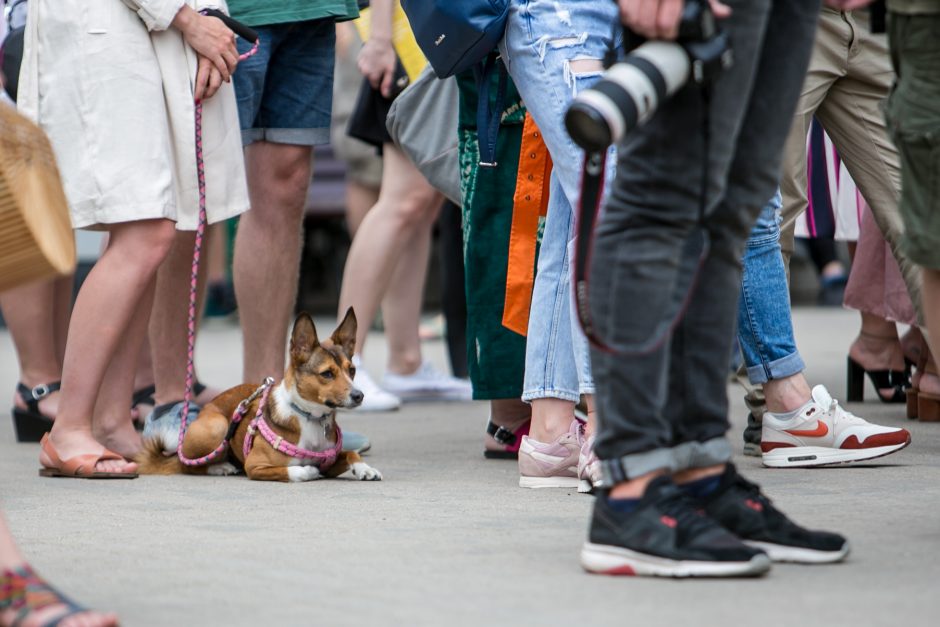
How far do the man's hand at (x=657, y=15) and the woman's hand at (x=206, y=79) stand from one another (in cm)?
189

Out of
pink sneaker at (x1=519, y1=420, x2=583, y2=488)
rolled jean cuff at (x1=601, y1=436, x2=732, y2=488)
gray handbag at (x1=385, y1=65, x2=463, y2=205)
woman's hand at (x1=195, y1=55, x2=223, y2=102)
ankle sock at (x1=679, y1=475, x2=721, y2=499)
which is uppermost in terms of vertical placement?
woman's hand at (x1=195, y1=55, x2=223, y2=102)

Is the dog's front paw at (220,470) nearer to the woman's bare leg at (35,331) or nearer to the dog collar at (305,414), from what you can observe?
the dog collar at (305,414)

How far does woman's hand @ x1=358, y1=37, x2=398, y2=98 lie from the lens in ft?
17.8

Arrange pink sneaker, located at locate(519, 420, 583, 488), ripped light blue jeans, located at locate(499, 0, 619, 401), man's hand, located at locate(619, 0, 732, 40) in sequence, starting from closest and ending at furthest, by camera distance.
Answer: man's hand, located at locate(619, 0, 732, 40), ripped light blue jeans, located at locate(499, 0, 619, 401), pink sneaker, located at locate(519, 420, 583, 488)

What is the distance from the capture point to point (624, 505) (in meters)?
2.64

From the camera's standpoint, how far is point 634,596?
246 centimetres

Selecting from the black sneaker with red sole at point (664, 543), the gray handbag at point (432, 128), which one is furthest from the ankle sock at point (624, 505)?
the gray handbag at point (432, 128)

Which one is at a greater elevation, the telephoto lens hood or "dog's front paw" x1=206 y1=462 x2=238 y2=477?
the telephoto lens hood

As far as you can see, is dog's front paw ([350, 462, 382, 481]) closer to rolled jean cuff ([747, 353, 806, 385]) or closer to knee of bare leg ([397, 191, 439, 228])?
rolled jean cuff ([747, 353, 806, 385])

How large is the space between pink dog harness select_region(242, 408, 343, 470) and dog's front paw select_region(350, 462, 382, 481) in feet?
0.26

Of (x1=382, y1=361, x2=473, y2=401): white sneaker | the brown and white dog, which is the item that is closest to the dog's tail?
the brown and white dog

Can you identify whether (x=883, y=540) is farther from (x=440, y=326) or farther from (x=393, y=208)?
A: (x=440, y=326)

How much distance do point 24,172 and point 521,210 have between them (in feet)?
6.43

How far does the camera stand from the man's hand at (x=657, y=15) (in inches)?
97.8
